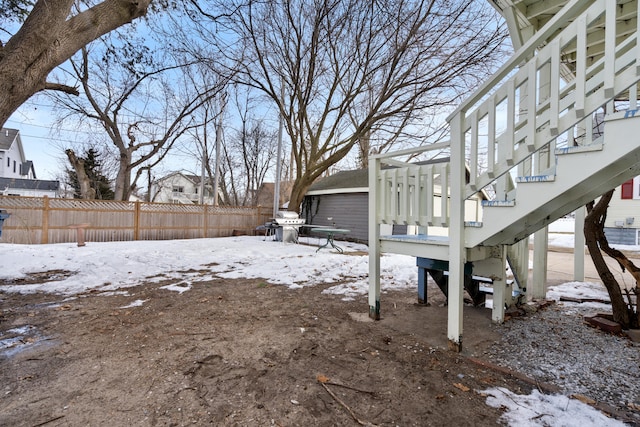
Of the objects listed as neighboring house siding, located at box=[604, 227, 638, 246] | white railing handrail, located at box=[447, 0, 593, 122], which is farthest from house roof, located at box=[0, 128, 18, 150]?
neighboring house siding, located at box=[604, 227, 638, 246]

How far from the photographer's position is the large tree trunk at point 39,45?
2977mm

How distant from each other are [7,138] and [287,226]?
→ 25338 millimetres

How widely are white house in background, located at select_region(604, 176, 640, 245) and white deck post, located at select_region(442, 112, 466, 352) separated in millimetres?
12780

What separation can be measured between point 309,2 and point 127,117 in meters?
9.29

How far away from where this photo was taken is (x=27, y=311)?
124 inches

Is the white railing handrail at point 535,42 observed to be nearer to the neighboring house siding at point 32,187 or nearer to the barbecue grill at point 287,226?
the barbecue grill at point 287,226

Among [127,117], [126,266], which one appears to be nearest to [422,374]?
[126,266]

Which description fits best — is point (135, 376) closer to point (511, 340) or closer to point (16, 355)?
point (16, 355)

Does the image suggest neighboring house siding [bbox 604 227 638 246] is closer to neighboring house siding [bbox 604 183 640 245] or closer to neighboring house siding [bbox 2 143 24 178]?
neighboring house siding [bbox 604 183 640 245]

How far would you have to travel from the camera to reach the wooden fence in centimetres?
834

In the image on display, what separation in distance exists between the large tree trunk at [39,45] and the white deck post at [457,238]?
4.05 m

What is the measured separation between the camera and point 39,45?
10.0 feet

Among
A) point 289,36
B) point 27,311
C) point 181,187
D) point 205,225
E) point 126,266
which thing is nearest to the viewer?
point 27,311

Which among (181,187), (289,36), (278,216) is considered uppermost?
(289,36)
